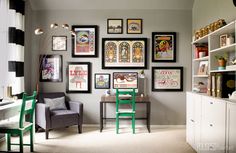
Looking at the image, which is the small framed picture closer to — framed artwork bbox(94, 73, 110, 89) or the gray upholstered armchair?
framed artwork bbox(94, 73, 110, 89)

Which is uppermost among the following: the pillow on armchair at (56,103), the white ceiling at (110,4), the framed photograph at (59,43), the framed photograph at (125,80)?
the white ceiling at (110,4)

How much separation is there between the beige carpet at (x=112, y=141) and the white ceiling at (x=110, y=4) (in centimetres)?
267

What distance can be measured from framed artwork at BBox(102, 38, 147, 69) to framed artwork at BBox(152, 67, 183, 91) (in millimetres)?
319

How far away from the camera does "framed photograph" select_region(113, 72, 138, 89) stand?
14.0ft

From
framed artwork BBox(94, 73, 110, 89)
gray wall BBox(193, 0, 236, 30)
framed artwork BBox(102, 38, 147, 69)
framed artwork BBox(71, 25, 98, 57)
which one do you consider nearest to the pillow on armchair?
framed artwork BBox(94, 73, 110, 89)

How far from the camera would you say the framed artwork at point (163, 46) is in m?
4.27

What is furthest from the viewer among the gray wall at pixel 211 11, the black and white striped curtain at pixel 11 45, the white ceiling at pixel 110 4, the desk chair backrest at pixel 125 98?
the white ceiling at pixel 110 4

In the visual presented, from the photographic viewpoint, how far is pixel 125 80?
169 inches

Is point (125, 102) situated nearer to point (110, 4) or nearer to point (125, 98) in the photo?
point (125, 98)

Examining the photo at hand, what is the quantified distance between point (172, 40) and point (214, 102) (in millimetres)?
2245

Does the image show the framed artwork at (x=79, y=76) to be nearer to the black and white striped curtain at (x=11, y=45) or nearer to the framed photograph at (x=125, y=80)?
the framed photograph at (x=125, y=80)

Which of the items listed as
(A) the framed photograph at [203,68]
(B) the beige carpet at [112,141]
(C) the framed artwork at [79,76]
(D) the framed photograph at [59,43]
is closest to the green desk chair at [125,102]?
(B) the beige carpet at [112,141]

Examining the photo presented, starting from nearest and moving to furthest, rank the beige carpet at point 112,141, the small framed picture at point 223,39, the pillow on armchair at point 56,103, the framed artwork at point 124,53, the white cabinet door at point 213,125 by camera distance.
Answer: the white cabinet door at point 213,125, the small framed picture at point 223,39, the beige carpet at point 112,141, the pillow on armchair at point 56,103, the framed artwork at point 124,53

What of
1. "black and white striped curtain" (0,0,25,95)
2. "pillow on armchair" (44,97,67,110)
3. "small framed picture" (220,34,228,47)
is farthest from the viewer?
"pillow on armchair" (44,97,67,110)
